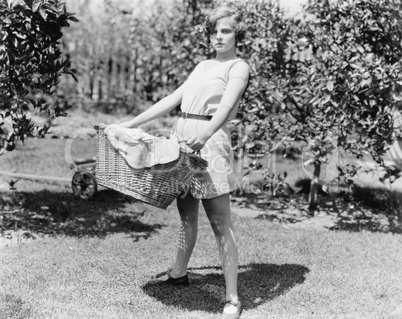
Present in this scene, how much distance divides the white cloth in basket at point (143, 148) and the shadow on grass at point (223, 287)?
1045 millimetres

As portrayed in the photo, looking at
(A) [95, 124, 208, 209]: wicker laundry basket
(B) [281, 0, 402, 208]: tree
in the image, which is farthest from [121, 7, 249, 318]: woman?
(B) [281, 0, 402, 208]: tree

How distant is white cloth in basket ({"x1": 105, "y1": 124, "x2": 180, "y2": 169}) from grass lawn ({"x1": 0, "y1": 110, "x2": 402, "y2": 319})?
38.2 inches

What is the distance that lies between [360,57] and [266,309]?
2700mm

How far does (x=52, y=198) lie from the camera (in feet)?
20.1

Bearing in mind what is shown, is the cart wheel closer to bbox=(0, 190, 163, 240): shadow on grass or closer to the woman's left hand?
bbox=(0, 190, 163, 240): shadow on grass

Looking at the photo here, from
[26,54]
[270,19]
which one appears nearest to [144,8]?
[270,19]

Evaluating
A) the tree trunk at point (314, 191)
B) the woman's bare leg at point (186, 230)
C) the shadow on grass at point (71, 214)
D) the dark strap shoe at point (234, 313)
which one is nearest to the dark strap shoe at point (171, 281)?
the woman's bare leg at point (186, 230)

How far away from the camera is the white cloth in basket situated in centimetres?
319

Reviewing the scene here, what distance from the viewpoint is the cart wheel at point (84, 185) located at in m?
6.07

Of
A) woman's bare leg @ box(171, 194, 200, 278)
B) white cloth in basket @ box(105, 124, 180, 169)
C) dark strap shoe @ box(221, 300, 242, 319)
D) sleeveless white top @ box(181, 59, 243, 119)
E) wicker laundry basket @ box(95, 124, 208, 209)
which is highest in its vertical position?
sleeveless white top @ box(181, 59, 243, 119)

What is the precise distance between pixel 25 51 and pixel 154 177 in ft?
7.85

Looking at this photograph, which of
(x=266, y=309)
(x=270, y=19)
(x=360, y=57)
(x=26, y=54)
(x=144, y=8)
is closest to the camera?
(x=266, y=309)

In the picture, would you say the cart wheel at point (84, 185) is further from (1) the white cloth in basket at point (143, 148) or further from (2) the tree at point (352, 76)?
(1) the white cloth in basket at point (143, 148)

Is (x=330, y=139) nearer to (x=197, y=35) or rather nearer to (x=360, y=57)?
(x=360, y=57)
